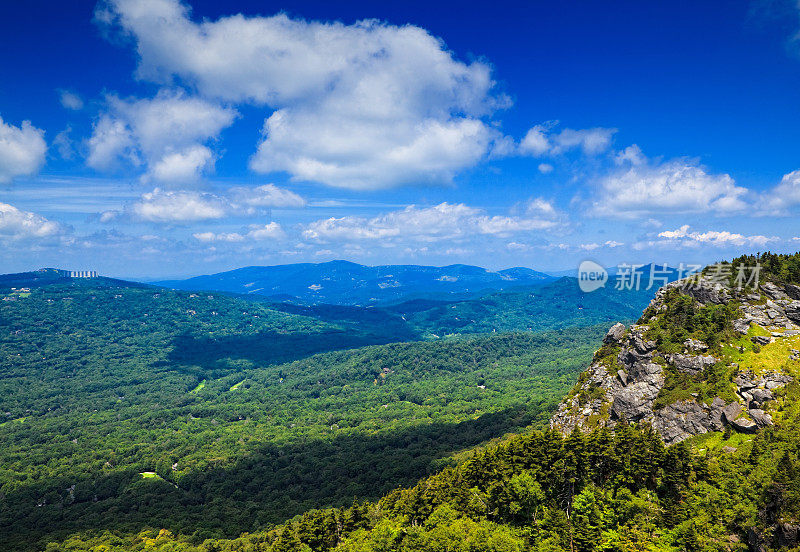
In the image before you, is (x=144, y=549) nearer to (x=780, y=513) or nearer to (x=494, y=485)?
(x=494, y=485)

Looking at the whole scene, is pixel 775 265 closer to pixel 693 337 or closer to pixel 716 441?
pixel 693 337

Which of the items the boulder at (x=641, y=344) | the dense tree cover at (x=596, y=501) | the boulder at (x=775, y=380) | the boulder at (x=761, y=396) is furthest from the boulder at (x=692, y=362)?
the dense tree cover at (x=596, y=501)

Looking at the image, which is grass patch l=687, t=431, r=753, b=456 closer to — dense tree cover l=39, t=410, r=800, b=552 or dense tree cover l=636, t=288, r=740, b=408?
dense tree cover l=39, t=410, r=800, b=552

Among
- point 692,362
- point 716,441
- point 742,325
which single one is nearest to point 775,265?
point 742,325

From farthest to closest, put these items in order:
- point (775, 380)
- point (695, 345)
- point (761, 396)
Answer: point (695, 345), point (775, 380), point (761, 396)

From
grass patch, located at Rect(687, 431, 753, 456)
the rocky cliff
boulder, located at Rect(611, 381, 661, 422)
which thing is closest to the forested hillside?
grass patch, located at Rect(687, 431, 753, 456)

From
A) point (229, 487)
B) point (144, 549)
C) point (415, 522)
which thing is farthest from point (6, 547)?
point (415, 522)

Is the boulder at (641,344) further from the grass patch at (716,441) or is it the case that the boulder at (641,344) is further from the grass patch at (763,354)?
the grass patch at (716,441)
